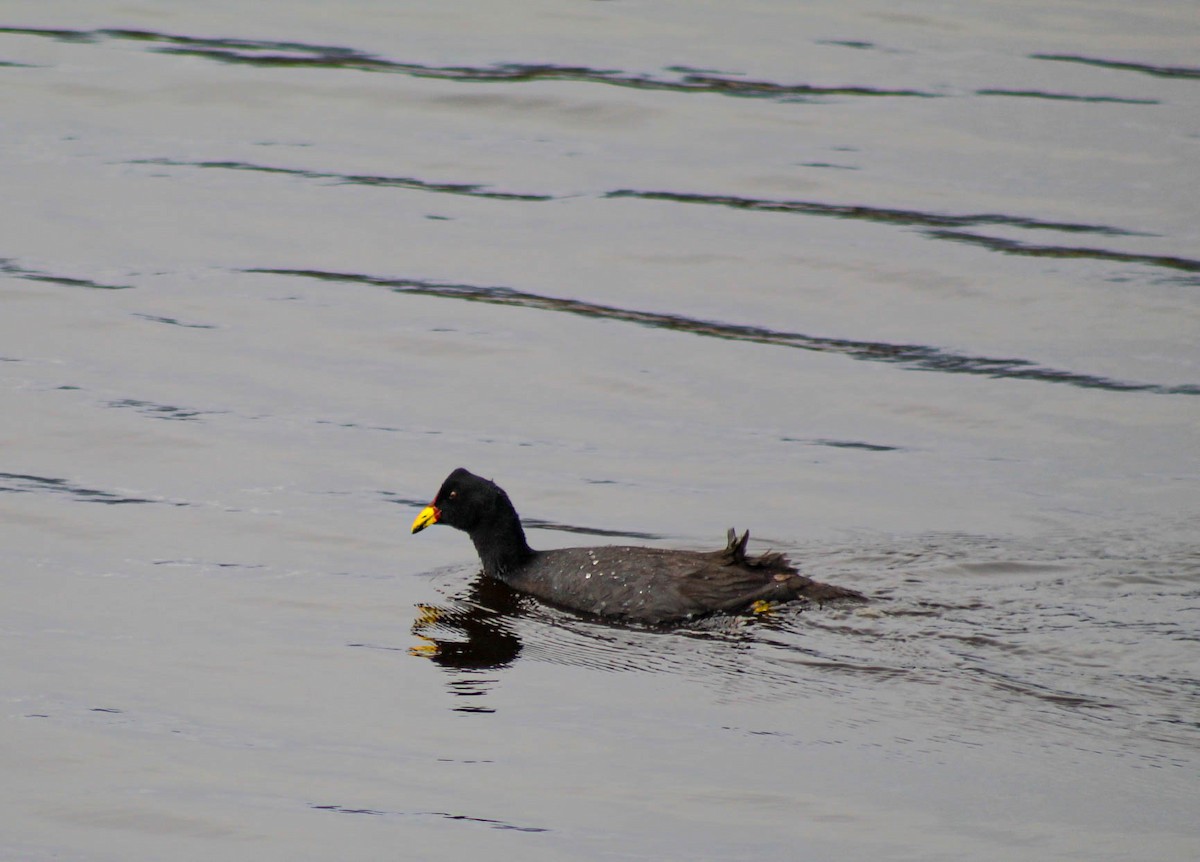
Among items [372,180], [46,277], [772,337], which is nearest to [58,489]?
[46,277]

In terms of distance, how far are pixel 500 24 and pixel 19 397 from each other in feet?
39.5

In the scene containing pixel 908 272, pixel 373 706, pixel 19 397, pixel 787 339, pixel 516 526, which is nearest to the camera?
pixel 373 706

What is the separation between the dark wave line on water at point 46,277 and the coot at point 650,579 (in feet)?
20.2

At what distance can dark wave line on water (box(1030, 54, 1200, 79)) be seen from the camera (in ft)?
70.8

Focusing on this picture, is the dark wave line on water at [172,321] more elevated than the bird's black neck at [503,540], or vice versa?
the dark wave line on water at [172,321]

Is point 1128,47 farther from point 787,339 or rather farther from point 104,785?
point 104,785

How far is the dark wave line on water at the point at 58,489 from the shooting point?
11.8 m

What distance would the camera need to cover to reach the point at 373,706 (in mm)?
8867

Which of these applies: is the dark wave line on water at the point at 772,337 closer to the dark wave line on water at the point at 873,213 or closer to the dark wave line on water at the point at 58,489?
the dark wave line on water at the point at 873,213

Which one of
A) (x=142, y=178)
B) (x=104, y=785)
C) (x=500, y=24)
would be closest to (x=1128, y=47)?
(x=500, y=24)

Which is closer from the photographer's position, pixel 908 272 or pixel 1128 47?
pixel 908 272

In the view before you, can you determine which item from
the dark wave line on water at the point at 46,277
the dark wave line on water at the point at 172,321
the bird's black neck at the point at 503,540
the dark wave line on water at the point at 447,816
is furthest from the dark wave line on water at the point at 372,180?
the dark wave line on water at the point at 447,816

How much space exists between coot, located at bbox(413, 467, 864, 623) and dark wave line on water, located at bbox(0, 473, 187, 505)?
8.01 ft

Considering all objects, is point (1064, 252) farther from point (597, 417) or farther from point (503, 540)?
point (503, 540)
